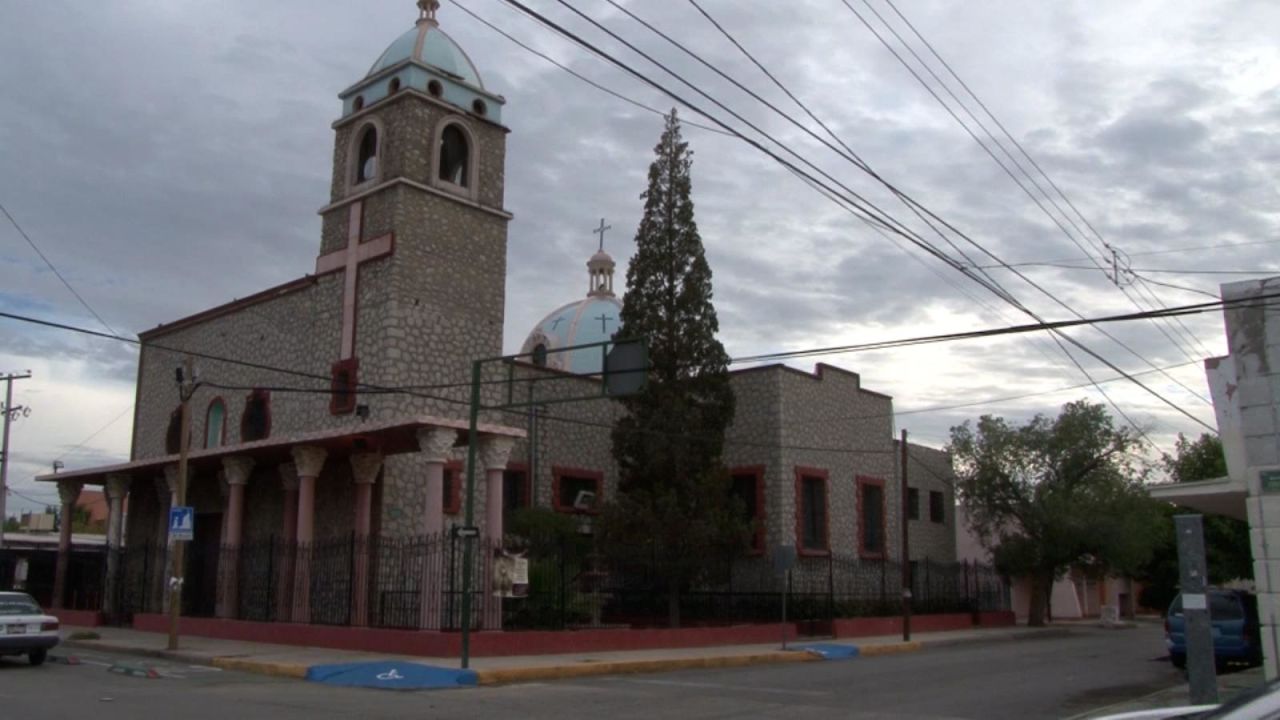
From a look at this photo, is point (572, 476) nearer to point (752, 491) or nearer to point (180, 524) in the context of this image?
point (752, 491)

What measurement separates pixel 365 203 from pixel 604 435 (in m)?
10.4

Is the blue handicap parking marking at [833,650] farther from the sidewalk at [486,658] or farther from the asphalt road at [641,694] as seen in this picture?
the asphalt road at [641,694]

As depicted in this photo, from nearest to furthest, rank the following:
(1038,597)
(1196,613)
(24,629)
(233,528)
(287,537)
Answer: (1196,613), (24,629), (287,537), (233,528), (1038,597)

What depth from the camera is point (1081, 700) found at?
51.8 feet

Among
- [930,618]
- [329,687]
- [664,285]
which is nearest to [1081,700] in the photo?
[329,687]

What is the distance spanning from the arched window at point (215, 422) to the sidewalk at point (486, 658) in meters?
5.66

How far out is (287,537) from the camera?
1007 inches

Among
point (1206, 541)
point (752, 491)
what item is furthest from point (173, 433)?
point (1206, 541)

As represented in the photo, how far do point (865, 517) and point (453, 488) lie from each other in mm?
15914

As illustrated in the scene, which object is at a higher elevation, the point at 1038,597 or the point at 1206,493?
the point at 1206,493

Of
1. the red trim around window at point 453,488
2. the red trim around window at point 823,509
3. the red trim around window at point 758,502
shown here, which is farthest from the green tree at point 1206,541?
the red trim around window at point 453,488

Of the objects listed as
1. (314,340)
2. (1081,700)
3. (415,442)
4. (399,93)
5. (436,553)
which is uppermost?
(399,93)

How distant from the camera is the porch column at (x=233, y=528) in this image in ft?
81.3

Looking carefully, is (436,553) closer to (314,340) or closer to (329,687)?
(329,687)
